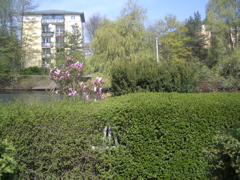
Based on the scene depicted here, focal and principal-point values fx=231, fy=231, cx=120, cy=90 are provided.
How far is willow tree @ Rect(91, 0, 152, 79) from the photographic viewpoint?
720 inches

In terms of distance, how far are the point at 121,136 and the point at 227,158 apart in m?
1.61

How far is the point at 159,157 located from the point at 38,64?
3852 centimetres

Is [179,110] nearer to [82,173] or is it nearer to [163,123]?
[163,123]

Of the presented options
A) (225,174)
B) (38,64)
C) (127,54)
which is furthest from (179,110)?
(38,64)

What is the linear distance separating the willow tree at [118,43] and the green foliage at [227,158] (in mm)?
15136

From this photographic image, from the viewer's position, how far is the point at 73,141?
11.3 feet

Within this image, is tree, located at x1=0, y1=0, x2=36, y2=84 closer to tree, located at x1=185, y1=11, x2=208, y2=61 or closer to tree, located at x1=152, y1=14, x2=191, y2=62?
tree, located at x1=152, y1=14, x2=191, y2=62

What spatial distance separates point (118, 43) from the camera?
1834 cm

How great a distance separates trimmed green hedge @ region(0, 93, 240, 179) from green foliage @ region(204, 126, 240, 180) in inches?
32.0

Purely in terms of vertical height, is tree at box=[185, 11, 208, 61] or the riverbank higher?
tree at box=[185, 11, 208, 61]

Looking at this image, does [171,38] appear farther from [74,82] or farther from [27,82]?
[74,82]

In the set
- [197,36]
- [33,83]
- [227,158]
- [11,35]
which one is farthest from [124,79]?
[197,36]

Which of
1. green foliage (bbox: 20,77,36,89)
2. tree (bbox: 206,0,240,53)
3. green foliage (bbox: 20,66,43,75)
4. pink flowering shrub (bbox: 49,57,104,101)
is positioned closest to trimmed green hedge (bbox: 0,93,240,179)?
pink flowering shrub (bbox: 49,57,104,101)

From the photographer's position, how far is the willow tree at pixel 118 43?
18297mm
